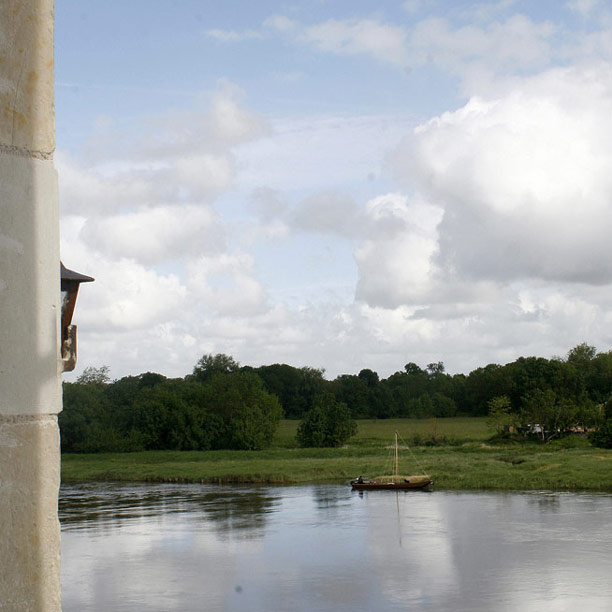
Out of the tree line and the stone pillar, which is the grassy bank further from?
the stone pillar

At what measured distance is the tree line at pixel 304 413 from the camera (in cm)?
6850

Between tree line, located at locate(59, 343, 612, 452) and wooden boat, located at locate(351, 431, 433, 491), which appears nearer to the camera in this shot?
wooden boat, located at locate(351, 431, 433, 491)

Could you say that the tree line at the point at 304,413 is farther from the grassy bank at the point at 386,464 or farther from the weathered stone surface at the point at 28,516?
the weathered stone surface at the point at 28,516

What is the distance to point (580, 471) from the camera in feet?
150

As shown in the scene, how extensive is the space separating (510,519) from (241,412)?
44.3 m

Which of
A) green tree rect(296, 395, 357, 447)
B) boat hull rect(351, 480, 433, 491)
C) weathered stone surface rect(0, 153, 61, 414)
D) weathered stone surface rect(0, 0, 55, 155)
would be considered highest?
weathered stone surface rect(0, 0, 55, 155)

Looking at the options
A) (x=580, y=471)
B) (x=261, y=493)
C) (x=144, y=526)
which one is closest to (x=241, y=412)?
(x=261, y=493)

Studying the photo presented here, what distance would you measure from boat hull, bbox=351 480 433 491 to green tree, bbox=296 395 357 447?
23.8 m

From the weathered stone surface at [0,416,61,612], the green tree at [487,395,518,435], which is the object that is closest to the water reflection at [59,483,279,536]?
the green tree at [487,395,518,435]

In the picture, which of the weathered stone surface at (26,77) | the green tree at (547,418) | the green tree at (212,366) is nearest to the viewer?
the weathered stone surface at (26,77)

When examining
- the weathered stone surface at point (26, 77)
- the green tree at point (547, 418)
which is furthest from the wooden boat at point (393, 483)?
the weathered stone surface at point (26, 77)

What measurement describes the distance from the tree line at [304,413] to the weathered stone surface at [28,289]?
5998 centimetres

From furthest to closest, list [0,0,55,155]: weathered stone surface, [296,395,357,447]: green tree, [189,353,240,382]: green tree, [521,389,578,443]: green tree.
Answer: [189,353,240,382]: green tree → [296,395,357,447]: green tree → [521,389,578,443]: green tree → [0,0,55,155]: weathered stone surface

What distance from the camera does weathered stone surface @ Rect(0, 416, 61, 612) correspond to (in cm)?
211
